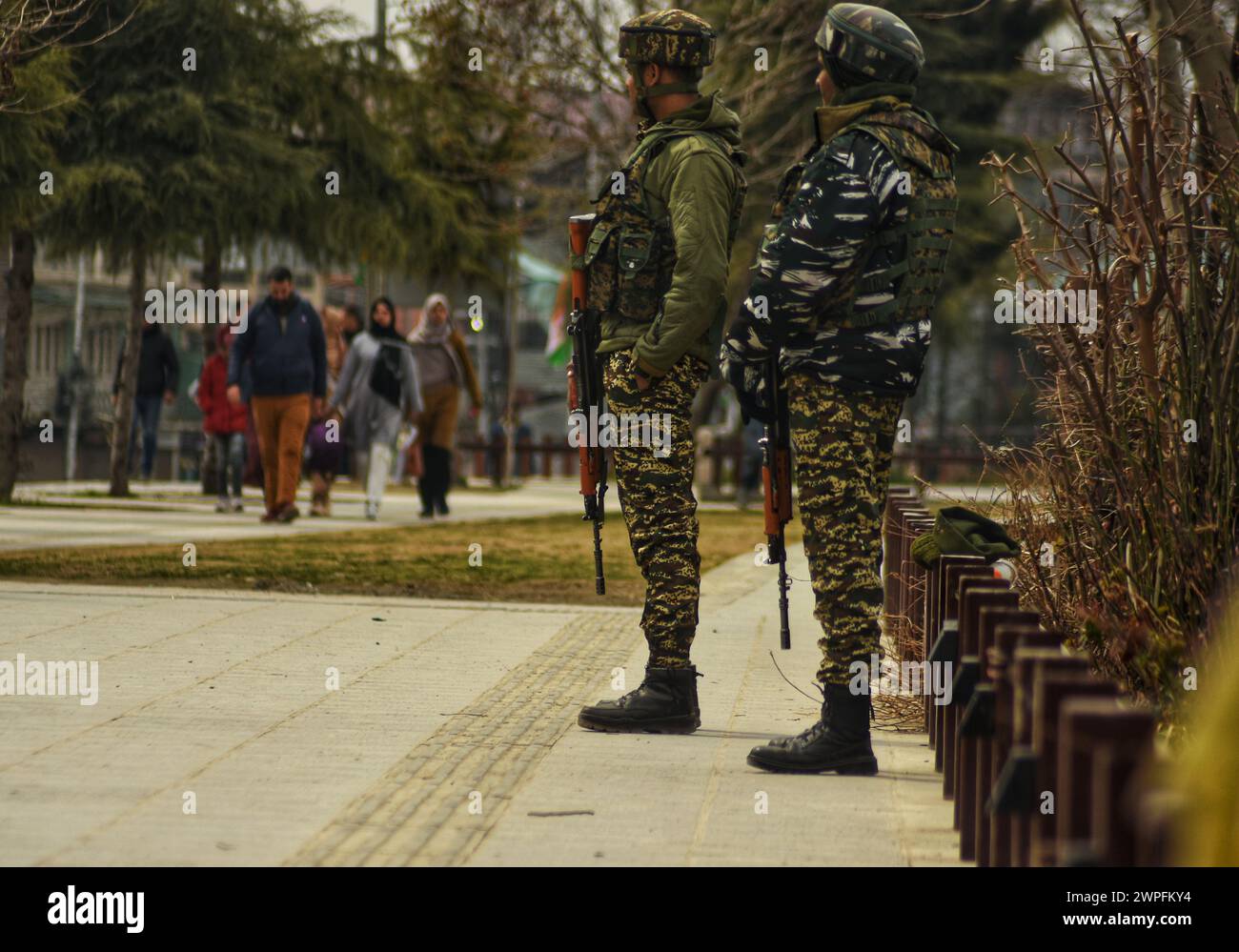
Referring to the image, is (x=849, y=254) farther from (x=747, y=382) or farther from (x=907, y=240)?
(x=747, y=382)

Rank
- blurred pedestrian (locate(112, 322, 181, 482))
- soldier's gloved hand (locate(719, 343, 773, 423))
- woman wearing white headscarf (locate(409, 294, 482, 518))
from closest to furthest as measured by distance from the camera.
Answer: soldier's gloved hand (locate(719, 343, 773, 423)), woman wearing white headscarf (locate(409, 294, 482, 518)), blurred pedestrian (locate(112, 322, 181, 482))

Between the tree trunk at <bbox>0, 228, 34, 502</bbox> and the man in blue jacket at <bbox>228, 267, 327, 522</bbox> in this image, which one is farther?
the tree trunk at <bbox>0, 228, 34, 502</bbox>

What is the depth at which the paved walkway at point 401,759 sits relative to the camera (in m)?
4.08

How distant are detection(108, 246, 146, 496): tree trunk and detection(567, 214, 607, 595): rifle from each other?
1315 centimetres

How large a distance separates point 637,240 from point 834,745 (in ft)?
5.41

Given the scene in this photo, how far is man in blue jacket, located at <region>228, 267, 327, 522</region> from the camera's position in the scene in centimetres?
1375

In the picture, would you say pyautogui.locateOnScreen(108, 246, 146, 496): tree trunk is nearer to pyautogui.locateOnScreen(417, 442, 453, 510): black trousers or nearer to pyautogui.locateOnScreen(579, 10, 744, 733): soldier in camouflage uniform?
pyautogui.locateOnScreen(417, 442, 453, 510): black trousers

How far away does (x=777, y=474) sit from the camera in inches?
213

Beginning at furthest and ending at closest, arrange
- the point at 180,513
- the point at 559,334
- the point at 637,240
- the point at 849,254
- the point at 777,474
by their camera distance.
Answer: the point at 559,334 → the point at 180,513 → the point at 637,240 → the point at 777,474 → the point at 849,254

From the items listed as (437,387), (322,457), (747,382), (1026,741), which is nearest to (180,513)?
(322,457)

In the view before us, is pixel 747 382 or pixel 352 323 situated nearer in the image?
pixel 747 382

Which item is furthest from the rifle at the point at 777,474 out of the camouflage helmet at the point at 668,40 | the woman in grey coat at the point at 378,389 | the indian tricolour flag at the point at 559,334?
the indian tricolour flag at the point at 559,334

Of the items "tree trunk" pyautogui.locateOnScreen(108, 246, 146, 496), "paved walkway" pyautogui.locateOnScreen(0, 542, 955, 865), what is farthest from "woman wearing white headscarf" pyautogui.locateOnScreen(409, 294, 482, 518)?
"paved walkway" pyautogui.locateOnScreen(0, 542, 955, 865)
